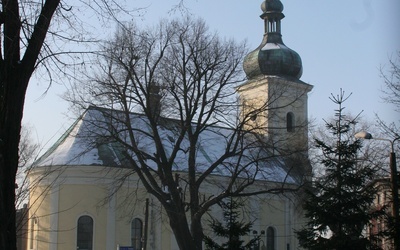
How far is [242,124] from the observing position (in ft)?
90.3

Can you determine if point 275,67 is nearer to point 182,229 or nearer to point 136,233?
point 136,233

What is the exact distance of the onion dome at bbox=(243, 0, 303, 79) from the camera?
171ft

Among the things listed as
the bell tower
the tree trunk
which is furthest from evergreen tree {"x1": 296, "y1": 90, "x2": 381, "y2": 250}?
the bell tower

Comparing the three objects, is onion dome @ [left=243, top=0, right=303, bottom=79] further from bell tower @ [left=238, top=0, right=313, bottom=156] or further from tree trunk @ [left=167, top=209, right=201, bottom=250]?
tree trunk @ [left=167, top=209, right=201, bottom=250]

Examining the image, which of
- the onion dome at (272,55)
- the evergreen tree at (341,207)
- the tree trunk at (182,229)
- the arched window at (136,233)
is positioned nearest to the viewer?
the evergreen tree at (341,207)

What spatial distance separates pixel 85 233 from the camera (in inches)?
1538

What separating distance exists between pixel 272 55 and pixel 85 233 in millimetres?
21577

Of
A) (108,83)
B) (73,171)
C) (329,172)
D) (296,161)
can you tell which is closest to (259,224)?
(73,171)

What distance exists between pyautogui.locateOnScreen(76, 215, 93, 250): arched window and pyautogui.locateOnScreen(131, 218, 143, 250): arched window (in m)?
2.77

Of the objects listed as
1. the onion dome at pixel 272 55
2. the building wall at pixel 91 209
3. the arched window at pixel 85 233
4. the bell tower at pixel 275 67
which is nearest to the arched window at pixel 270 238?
the bell tower at pixel 275 67

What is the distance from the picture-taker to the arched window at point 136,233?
1602 inches

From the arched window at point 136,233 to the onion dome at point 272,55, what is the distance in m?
16.0

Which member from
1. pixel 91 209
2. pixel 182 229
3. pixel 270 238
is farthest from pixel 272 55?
pixel 182 229

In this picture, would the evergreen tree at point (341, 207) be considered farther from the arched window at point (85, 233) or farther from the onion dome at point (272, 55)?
the onion dome at point (272, 55)
